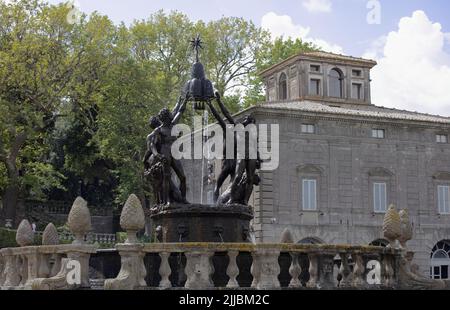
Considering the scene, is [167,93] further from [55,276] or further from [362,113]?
[55,276]

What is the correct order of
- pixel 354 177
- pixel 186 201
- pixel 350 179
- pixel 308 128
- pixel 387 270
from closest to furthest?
pixel 387 270
pixel 186 201
pixel 308 128
pixel 350 179
pixel 354 177

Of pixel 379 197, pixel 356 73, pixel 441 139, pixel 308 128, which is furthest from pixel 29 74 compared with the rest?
pixel 441 139

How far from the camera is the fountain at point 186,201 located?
15375mm

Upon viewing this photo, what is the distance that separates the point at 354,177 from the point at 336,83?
28.8 ft

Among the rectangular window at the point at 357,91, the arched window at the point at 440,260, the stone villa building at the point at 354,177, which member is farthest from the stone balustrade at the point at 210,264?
the rectangular window at the point at 357,91

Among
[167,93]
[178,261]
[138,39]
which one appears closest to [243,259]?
[178,261]

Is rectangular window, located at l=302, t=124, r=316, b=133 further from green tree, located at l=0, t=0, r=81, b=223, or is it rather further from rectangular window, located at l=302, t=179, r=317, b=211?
green tree, located at l=0, t=0, r=81, b=223

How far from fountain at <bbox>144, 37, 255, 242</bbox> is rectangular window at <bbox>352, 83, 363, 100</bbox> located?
33.5 m

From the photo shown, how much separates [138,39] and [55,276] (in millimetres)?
38218

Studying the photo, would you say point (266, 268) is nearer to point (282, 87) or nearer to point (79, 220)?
point (79, 220)

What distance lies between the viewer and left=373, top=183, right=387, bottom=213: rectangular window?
43.0 metres

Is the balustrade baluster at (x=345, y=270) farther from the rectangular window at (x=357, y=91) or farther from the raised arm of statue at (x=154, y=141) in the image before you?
the rectangular window at (x=357, y=91)

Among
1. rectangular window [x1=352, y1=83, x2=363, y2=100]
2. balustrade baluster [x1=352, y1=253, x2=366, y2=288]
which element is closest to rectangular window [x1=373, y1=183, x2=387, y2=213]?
rectangular window [x1=352, y1=83, x2=363, y2=100]

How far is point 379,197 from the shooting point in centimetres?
4312
